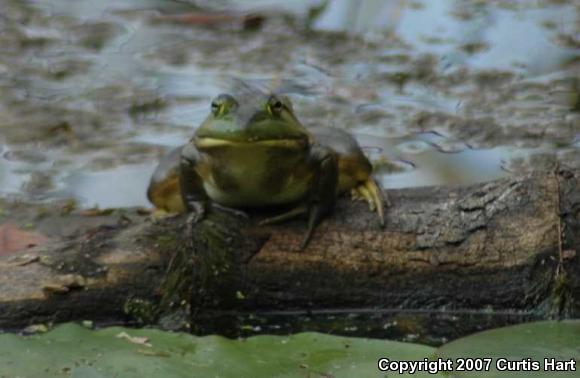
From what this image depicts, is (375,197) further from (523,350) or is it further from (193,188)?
(523,350)

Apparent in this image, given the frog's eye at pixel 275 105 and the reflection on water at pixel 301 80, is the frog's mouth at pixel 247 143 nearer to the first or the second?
the frog's eye at pixel 275 105

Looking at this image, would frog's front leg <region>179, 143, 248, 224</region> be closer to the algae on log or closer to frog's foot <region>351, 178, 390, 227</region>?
the algae on log

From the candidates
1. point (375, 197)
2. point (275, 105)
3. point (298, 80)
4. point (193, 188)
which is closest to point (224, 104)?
point (275, 105)

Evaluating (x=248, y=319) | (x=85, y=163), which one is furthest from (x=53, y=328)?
(x=85, y=163)

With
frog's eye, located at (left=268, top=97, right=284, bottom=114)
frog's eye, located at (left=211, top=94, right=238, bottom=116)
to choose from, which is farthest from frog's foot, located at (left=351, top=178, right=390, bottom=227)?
frog's eye, located at (left=211, top=94, right=238, bottom=116)

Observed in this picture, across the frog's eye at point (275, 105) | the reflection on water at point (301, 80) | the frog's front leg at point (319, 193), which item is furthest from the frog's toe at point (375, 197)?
the reflection on water at point (301, 80)

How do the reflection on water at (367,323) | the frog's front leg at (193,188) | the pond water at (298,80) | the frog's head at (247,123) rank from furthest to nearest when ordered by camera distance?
1. the pond water at (298,80)
2. the frog's front leg at (193,188)
3. the reflection on water at (367,323)
4. the frog's head at (247,123)

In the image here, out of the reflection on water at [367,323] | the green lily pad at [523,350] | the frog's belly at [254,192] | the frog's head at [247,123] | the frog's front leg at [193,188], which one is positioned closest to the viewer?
the green lily pad at [523,350]
